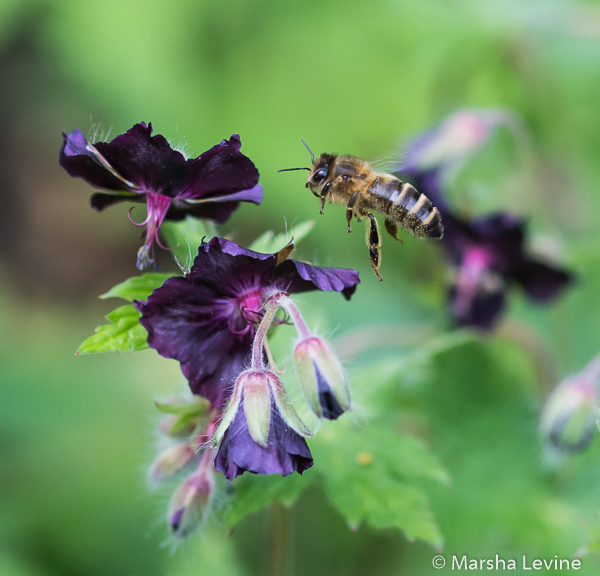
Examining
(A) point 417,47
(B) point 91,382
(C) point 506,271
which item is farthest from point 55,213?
(C) point 506,271

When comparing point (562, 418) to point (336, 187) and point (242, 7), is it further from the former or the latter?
point (242, 7)

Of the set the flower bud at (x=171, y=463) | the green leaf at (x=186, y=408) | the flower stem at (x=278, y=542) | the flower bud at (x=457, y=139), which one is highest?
the flower bud at (x=457, y=139)

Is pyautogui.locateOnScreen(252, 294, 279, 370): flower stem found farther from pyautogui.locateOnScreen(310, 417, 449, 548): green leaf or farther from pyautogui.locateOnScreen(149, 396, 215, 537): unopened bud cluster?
pyautogui.locateOnScreen(310, 417, 449, 548): green leaf

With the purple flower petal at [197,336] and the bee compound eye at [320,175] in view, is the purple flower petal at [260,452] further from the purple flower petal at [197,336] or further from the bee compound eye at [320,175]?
the bee compound eye at [320,175]

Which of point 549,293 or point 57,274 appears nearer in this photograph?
point 549,293

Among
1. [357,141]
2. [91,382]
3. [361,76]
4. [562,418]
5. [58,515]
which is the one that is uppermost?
[361,76]

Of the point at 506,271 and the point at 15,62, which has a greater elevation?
the point at 15,62

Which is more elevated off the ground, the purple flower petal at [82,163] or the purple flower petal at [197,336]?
the purple flower petal at [82,163]

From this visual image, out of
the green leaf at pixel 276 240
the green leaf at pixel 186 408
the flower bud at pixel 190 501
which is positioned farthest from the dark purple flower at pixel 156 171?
the flower bud at pixel 190 501
